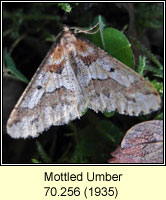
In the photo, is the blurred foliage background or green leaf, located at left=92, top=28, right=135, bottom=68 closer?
green leaf, located at left=92, top=28, right=135, bottom=68

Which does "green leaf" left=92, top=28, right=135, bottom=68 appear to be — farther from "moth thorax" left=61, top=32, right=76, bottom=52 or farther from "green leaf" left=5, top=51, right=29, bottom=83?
"green leaf" left=5, top=51, right=29, bottom=83

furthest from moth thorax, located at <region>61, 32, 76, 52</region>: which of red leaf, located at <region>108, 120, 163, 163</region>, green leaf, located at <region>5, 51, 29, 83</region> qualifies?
red leaf, located at <region>108, 120, 163, 163</region>

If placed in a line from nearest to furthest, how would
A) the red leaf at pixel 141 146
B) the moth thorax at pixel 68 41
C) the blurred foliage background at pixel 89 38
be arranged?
the red leaf at pixel 141 146
the moth thorax at pixel 68 41
the blurred foliage background at pixel 89 38

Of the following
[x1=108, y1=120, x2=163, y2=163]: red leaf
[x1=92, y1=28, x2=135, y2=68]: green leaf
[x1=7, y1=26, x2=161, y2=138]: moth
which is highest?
[x1=92, y1=28, x2=135, y2=68]: green leaf

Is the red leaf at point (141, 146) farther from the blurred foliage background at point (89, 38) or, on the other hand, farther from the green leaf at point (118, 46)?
the green leaf at point (118, 46)

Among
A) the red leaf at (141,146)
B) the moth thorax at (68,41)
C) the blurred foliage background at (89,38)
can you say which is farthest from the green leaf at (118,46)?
the red leaf at (141,146)

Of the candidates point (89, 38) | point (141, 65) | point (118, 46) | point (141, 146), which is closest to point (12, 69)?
point (89, 38)
